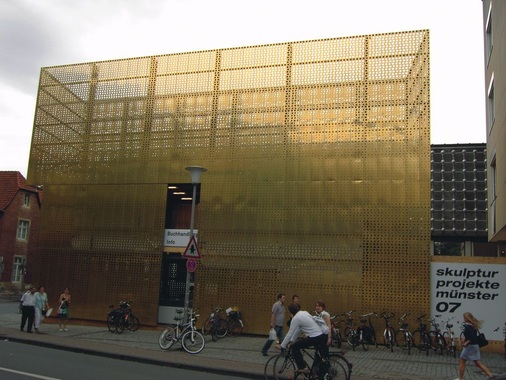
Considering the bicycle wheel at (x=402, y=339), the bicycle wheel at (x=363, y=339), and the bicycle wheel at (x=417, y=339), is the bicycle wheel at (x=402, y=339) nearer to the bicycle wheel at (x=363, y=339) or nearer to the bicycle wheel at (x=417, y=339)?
the bicycle wheel at (x=417, y=339)

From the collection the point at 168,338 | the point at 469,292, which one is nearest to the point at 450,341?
the point at 469,292

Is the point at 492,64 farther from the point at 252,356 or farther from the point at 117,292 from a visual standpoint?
the point at 117,292

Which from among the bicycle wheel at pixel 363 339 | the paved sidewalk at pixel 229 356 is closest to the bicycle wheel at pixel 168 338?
the paved sidewalk at pixel 229 356

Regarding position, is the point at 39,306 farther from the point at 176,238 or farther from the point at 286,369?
the point at 286,369

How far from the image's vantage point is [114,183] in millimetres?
19922

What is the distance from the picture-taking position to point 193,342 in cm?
1367

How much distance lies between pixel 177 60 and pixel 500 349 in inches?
605

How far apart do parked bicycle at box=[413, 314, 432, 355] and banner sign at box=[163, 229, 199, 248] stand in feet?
28.4

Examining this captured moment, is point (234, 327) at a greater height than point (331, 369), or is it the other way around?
point (331, 369)

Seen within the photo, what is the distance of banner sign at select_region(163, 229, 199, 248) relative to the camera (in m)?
18.9

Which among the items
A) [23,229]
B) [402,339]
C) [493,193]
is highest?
[493,193]

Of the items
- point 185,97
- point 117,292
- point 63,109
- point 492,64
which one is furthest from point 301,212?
point 63,109

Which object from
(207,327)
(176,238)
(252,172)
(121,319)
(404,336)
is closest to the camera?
(404,336)

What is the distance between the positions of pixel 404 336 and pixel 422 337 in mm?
509
